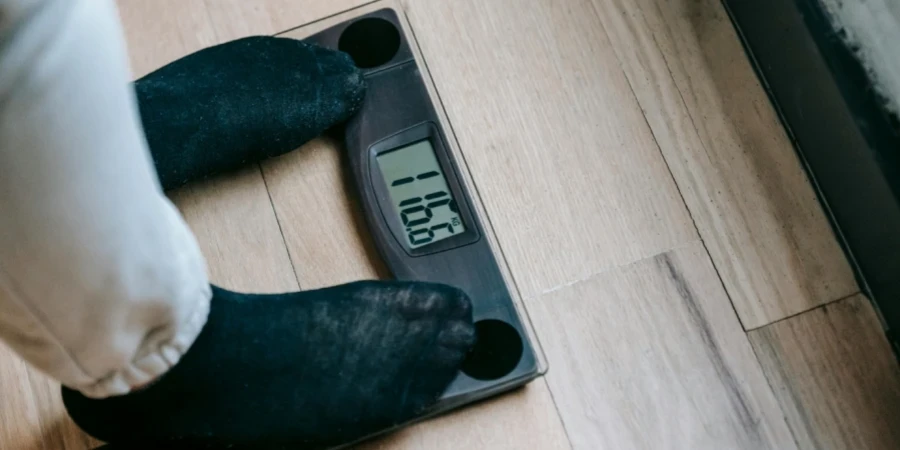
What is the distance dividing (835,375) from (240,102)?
0.60 meters

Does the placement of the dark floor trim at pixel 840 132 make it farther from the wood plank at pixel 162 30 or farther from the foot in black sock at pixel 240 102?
the wood plank at pixel 162 30


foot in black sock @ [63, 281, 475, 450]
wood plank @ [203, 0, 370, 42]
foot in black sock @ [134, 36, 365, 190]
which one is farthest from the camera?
wood plank @ [203, 0, 370, 42]

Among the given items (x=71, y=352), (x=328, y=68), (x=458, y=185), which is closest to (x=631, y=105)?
(x=458, y=185)

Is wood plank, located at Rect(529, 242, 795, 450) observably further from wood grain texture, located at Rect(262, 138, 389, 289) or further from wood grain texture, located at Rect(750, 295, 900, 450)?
wood grain texture, located at Rect(262, 138, 389, 289)

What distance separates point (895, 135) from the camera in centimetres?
68

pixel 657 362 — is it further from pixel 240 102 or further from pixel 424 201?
pixel 240 102

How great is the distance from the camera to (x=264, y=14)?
835mm

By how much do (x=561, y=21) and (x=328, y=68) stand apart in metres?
0.25

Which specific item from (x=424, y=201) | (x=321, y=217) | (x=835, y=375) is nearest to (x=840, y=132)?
(x=835, y=375)

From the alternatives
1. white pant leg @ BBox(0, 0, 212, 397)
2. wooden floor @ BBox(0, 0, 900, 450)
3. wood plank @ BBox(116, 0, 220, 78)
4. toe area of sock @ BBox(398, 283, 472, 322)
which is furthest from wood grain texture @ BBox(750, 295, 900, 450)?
wood plank @ BBox(116, 0, 220, 78)

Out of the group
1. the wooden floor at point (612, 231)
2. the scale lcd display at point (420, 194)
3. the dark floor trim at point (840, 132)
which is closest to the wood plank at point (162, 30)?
the wooden floor at point (612, 231)

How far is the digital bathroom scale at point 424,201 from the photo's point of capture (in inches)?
27.1

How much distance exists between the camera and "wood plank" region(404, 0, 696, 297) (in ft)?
2.46

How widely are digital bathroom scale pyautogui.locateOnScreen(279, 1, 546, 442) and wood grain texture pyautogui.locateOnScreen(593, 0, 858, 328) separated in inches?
8.0
